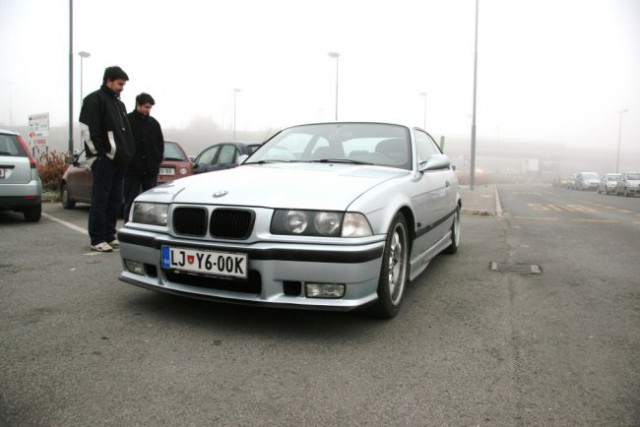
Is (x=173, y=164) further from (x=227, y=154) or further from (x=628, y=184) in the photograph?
(x=628, y=184)

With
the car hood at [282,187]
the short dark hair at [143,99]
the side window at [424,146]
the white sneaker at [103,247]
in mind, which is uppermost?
the short dark hair at [143,99]

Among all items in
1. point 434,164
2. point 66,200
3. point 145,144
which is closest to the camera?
point 434,164

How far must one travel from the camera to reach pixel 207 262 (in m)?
2.94

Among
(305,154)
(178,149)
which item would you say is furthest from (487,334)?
(178,149)

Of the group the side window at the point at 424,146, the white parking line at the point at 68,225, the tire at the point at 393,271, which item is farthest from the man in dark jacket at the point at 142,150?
the tire at the point at 393,271

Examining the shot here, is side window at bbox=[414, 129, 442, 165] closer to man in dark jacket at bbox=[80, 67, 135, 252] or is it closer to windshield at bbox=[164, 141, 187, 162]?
man in dark jacket at bbox=[80, 67, 135, 252]

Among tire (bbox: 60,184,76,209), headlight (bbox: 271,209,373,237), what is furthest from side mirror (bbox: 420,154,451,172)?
tire (bbox: 60,184,76,209)

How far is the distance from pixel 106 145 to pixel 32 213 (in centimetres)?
355

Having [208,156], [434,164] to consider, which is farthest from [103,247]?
[208,156]

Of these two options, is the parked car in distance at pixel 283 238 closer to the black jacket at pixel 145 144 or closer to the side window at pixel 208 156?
the black jacket at pixel 145 144

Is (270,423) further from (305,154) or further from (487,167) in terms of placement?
(487,167)

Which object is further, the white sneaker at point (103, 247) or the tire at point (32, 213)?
the tire at point (32, 213)

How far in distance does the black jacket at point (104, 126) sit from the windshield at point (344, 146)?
168 cm

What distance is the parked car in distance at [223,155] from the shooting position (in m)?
10.8
